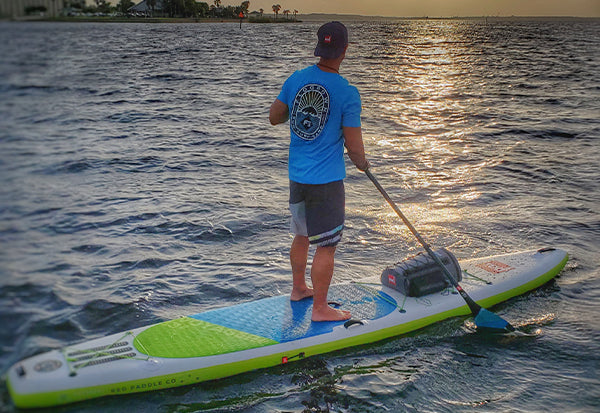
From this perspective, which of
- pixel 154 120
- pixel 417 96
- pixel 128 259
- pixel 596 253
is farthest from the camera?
pixel 417 96

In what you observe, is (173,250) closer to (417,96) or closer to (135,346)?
(135,346)

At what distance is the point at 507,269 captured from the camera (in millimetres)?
6641

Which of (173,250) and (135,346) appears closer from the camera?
(135,346)

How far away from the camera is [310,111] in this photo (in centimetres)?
469

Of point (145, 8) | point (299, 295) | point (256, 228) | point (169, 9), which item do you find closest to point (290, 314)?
point (299, 295)

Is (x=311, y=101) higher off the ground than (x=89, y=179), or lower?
higher

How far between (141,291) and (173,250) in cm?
123

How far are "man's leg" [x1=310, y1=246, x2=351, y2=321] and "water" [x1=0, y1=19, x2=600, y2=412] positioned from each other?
41 centimetres

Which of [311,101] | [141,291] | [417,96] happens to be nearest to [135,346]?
[141,291]

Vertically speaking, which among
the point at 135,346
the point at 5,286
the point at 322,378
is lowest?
the point at 322,378

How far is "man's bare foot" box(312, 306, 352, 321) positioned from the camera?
5391mm

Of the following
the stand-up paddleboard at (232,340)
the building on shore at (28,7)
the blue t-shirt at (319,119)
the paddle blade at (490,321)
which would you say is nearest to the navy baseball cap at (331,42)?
the blue t-shirt at (319,119)

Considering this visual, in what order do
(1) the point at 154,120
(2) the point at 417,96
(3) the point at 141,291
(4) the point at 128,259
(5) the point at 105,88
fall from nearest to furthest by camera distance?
(3) the point at 141,291, (4) the point at 128,259, (1) the point at 154,120, (5) the point at 105,88, (2) the point at 417,96

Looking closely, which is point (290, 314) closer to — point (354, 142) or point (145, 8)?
point (354, 142)
